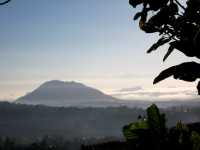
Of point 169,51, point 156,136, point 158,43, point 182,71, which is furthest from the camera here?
point 158,43

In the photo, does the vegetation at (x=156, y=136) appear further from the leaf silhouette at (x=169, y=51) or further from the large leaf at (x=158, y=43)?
the large leaf at (x=158, y=43)

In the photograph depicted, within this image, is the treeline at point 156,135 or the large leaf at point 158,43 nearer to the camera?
the treeline at point 156,135

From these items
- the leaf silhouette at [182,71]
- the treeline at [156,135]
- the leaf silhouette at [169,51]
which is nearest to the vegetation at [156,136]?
the treeline at [156,135]

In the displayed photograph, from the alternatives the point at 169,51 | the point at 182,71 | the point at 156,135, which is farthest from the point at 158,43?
the point at 156,135

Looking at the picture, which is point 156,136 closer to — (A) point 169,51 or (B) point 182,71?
Answer: (B) point 182,71

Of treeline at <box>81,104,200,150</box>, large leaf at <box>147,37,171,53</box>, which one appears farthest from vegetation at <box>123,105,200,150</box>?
large leaf at <box>147,37,171,53</box>

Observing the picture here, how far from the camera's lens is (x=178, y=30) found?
5.01 meters

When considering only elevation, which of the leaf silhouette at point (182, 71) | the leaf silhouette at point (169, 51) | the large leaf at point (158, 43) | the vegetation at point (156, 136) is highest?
the large leaf at point (158, 43)

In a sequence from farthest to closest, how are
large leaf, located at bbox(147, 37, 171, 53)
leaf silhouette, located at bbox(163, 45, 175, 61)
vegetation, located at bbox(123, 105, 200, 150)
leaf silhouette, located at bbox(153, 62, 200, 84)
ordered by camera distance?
large leaf, located at bbox(147, 37, 171, 53) < leaf silhouette, located at bbox(163, 45, 175, 61) < leaf silhouette, located at bbox(153, 62, 200, 84) < vegetation, located at bbox(123, 105, 200, 150)

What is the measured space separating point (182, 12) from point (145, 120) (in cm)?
152

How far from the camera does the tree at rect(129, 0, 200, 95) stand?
15.7ft

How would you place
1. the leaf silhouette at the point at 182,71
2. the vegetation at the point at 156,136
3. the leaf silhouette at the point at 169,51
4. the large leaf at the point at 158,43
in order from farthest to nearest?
the large leaf at the point at 158,43 < the leaf silhouette at the point at 169,51 < the leaf silhouette at the point at 182,71 < the vegetation at the point at 156,136

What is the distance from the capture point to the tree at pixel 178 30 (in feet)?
15.7

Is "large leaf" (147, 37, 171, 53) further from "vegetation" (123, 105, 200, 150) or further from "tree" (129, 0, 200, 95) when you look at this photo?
"vegetation" (123, 105, 200, 150)
